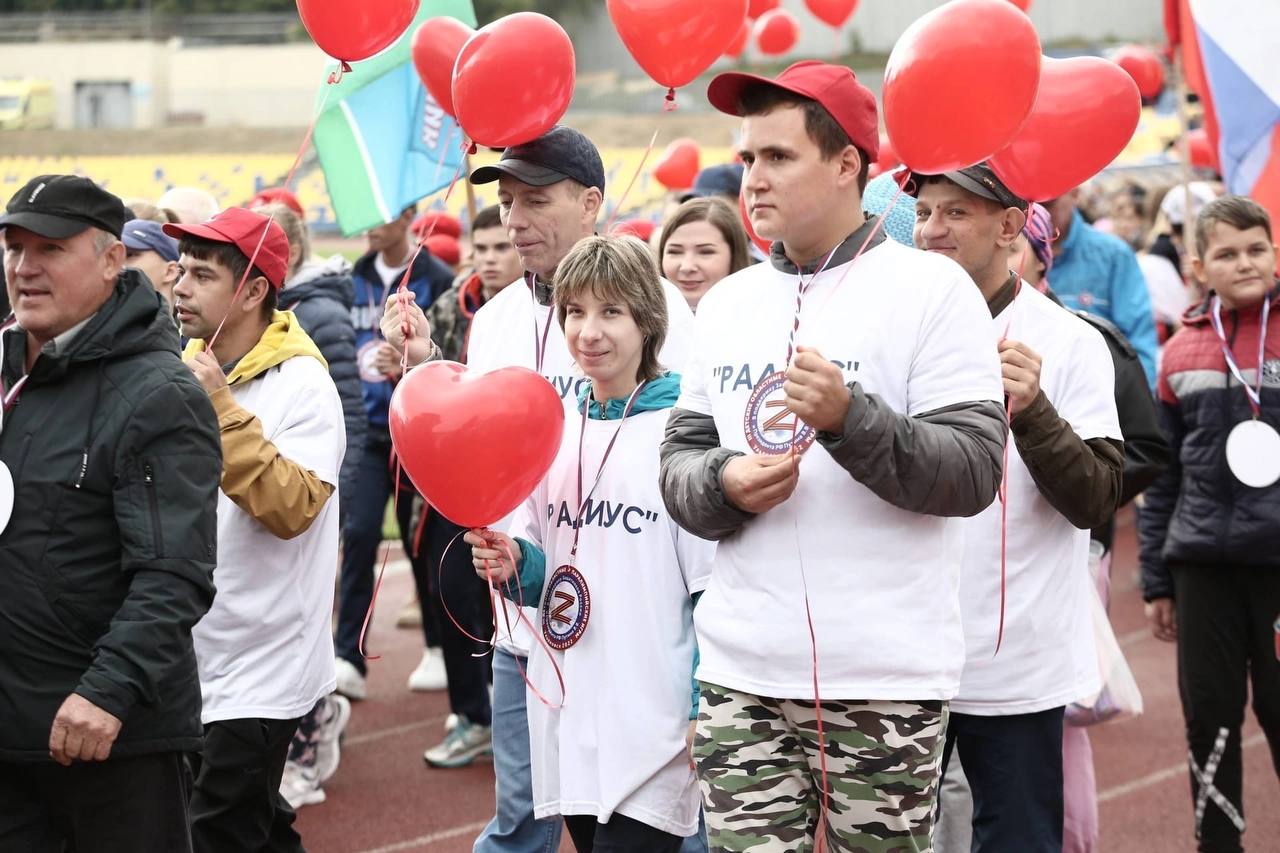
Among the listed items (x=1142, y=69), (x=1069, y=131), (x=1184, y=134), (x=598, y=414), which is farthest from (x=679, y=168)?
(x=598, y=414)

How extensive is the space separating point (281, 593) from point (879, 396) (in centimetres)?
213

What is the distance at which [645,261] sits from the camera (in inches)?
158

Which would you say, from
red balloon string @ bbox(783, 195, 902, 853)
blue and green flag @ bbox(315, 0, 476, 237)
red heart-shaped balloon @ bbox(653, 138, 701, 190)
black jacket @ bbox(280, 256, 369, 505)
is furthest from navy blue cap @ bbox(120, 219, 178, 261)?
red heart-shaped balloon @ bbox(653, 138, 701, 190)

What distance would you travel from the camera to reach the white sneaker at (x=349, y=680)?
7.96 meters

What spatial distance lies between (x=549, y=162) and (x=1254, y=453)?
2469mm

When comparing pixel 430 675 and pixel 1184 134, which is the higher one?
pixel 1184 134

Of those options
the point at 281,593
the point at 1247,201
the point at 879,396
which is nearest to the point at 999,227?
the point at 879,396

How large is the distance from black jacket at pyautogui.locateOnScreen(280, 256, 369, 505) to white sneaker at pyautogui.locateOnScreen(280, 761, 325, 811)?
111 cm

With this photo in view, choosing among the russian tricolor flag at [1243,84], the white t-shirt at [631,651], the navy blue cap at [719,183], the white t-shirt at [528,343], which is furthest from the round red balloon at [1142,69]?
the white t-shirt at [631,651]

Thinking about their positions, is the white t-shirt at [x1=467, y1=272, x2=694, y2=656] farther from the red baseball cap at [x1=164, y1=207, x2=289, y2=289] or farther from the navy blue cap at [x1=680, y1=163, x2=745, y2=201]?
the navy blue cap at [x1=680, y1=163, x2=745, y2=201]

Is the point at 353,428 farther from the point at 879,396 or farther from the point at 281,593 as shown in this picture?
the point at 879,396

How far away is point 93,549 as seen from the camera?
3580 mm

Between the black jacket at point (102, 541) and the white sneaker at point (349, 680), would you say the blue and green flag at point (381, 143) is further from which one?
the black jacket at point (102, 541)

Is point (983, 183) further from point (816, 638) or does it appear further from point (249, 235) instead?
point (249, 235)
